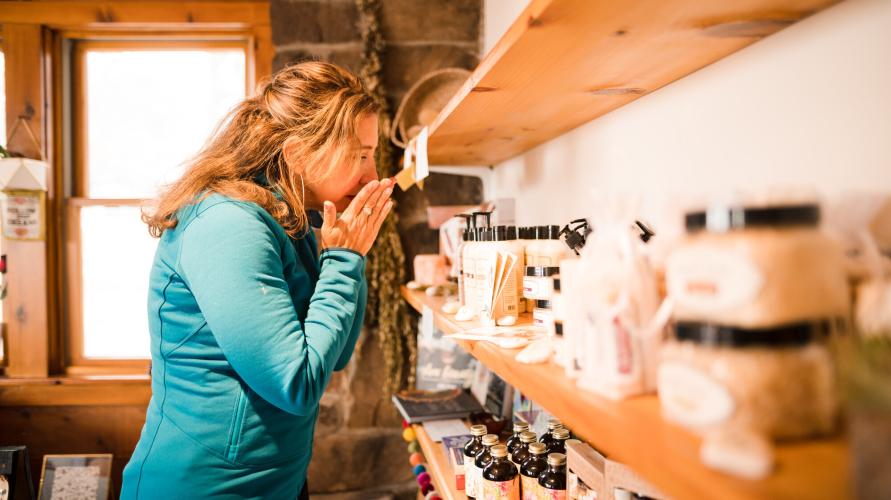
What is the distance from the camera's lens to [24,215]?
2301 millimetres

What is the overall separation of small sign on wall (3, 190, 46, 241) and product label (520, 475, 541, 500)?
227 cm

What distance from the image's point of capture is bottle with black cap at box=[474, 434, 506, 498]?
1.17 meters

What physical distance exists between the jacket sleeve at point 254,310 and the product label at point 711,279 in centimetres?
64

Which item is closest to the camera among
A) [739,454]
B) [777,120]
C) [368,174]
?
[739,454]

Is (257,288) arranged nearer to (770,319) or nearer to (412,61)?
(770,319)

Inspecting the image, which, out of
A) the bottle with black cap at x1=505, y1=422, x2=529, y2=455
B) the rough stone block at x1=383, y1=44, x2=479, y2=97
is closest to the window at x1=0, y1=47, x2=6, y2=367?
the rough stone block at x1=383, y1=44, x2=479, y2=97

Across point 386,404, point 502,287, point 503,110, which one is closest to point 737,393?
point 502,287

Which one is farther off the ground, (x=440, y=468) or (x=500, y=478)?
(x=500, y=478)

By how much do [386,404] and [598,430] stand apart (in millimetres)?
1896

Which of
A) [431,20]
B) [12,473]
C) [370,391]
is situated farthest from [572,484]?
[12,473]

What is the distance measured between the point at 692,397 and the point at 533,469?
74 cm

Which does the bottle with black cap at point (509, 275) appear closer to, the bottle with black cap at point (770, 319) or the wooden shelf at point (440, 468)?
the wooden shelf at point (440, 468)

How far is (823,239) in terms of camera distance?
411 millimetres

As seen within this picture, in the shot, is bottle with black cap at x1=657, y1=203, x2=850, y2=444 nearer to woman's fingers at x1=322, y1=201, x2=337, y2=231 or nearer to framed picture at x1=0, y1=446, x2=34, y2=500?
woman's fingers at x1=322, y1=201, x2=337, y2=231
